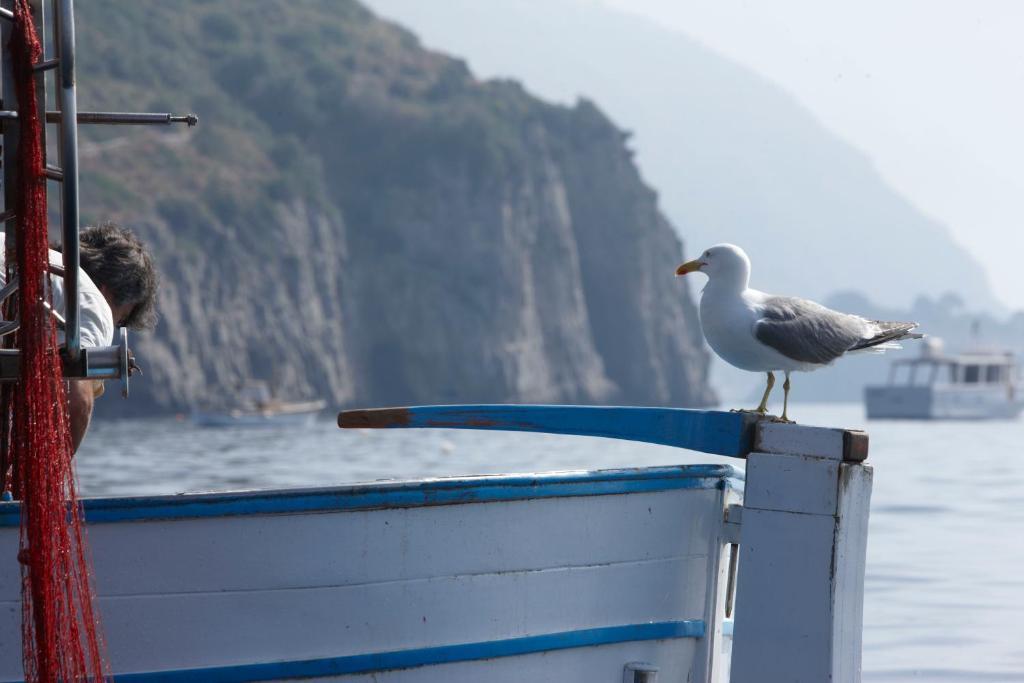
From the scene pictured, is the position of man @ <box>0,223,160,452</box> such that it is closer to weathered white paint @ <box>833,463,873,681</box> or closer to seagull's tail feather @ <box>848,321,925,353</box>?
weathered white paint @ <box>833,463,873,681</box>

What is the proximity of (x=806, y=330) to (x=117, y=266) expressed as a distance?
261cm

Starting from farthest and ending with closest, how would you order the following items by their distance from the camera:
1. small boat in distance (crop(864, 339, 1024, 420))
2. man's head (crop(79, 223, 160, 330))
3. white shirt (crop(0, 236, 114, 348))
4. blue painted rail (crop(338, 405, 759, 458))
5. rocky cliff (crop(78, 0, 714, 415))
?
1. small boat in distance (crop(864, 339, 1024, 420))
2. rocky cliff (crop(78, 0, 714, 415))
3. man's head (crop(79, 223, 160, 330))
4. blue painted rail (crop(338, 405, 759, 458))
5. white shirt (crop(0, 236, 114, 348))

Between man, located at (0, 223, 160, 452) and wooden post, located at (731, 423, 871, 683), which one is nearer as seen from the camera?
wooden post, located at (731, 423, 871, 683)

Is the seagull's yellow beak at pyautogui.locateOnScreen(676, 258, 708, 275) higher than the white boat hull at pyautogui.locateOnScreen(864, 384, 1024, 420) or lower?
higher

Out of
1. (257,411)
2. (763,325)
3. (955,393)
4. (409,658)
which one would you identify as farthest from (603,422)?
(955,393)

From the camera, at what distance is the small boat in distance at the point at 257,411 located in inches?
2566

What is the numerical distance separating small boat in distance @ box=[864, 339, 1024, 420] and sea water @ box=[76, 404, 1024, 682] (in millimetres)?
12287

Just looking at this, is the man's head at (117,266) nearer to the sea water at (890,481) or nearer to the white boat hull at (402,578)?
the sea water at (890,481)

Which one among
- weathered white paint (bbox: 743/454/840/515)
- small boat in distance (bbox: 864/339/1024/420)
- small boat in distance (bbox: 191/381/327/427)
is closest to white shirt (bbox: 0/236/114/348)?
weathered white paint (bbox: 743/454/840/515)

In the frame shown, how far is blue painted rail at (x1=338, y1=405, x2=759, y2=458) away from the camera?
4.94 metres

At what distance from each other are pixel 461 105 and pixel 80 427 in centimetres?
9664

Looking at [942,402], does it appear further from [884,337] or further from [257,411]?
[884,337]

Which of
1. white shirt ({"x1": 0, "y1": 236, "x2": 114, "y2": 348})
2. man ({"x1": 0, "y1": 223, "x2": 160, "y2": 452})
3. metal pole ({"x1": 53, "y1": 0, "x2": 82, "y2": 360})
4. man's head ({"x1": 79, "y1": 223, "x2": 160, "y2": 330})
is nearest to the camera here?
→ metal pole ({"x1": 53, "y1": 0, "x2": 82, "y2": 360})

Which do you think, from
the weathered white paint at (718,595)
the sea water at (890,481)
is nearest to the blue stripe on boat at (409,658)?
the weathered white paint at (718,595)
